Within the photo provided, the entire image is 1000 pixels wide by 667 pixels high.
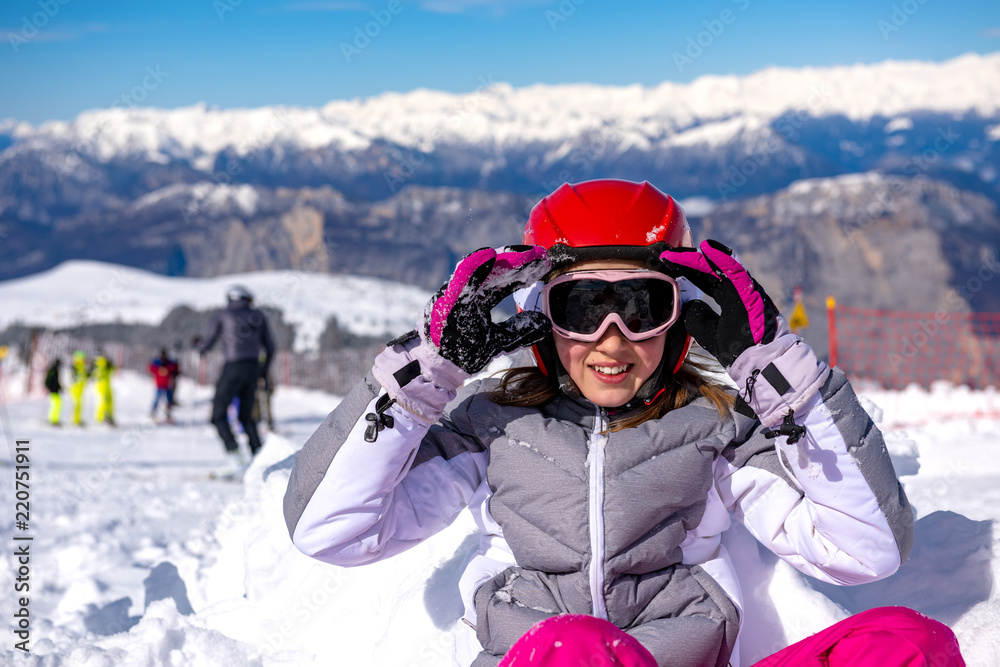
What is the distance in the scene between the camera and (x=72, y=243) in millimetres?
198625

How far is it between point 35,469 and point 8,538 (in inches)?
125

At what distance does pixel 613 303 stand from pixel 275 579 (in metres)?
1.88

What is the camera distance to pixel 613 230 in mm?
1826

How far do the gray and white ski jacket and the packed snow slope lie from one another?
447mm

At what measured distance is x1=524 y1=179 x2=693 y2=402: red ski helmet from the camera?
1.82 m

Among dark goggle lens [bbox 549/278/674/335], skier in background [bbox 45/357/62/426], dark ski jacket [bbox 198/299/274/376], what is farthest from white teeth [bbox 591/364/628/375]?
skier in background [bbox 45/357/62/426]

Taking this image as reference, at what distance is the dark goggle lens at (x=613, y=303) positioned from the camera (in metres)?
Result: 1.79

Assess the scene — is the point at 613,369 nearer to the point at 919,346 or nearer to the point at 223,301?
the point at 919,346

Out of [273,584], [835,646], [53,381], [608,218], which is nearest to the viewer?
[835,646]

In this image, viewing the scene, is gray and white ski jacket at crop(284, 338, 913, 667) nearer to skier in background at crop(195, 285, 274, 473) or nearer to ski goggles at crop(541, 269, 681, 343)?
ski goggles at crop(541, 269, 681, 343)

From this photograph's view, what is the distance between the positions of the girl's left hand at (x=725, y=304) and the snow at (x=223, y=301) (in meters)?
21.8

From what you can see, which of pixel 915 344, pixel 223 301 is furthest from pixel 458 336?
pixel 223 301

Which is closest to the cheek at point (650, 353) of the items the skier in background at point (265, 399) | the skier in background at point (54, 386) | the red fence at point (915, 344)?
the red fence at point (915, 344)

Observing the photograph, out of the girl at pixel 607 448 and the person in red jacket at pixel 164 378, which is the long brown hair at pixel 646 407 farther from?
the person in red jacket at pixel 164 378
